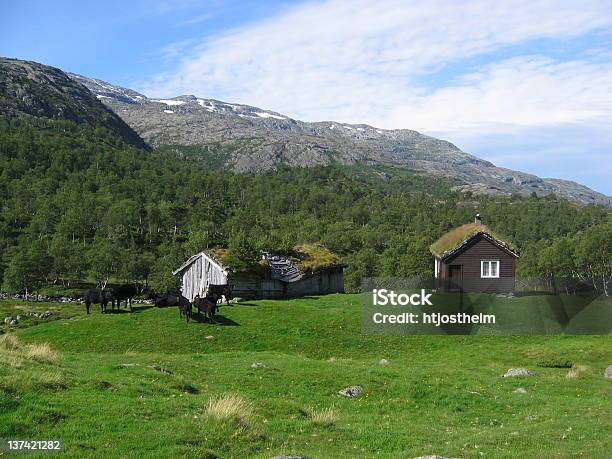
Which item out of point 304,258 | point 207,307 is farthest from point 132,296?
point 304,258

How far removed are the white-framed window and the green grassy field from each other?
15.9m

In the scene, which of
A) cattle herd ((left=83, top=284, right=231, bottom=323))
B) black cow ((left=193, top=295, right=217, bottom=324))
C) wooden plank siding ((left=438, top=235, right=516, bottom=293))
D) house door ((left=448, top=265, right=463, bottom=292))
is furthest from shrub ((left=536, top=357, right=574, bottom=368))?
cattle herd ((left=83, top=284, right=231, bottom=323))

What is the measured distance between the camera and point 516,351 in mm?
36625

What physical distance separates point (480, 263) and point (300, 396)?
1551 inches

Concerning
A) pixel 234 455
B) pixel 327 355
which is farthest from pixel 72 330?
pixel 234 455

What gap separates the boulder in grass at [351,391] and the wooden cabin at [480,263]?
3554 centimetres

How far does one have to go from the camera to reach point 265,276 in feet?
191

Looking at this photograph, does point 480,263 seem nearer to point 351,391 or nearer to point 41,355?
point 351,391

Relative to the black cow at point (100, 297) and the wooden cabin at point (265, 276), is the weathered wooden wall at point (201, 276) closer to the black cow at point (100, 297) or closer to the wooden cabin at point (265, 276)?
the wooden cabin at point (265, 276)

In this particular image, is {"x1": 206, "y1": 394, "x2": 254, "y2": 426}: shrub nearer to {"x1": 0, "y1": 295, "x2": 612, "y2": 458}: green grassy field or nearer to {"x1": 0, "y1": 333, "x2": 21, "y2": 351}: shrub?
{"x1": 0, "y1": 295, "x2": 612, "y2": 458}: green grassy field

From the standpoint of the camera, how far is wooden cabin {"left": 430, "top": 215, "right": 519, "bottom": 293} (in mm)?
55875

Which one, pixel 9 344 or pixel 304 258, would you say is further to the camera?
pixel 304 258

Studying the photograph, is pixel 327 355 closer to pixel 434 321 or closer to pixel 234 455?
pixel 434 321

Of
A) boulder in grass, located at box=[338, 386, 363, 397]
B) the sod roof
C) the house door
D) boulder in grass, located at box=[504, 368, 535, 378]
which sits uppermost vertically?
the sod roof
